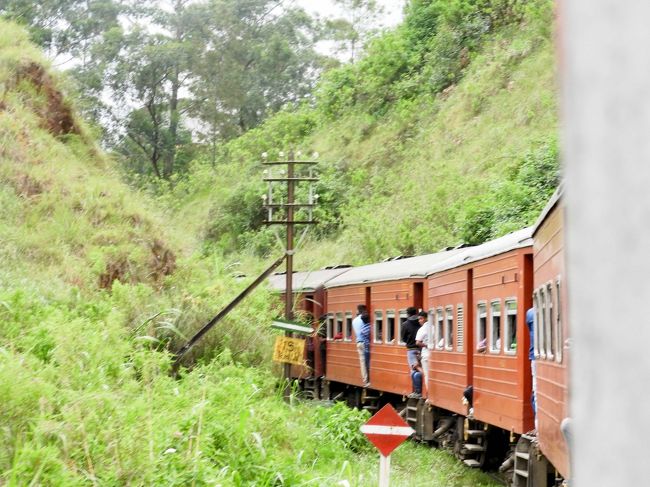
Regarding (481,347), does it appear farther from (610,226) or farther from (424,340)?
(610,226)

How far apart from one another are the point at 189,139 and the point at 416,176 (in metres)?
20.9

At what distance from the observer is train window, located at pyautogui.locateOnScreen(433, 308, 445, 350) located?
14.9m

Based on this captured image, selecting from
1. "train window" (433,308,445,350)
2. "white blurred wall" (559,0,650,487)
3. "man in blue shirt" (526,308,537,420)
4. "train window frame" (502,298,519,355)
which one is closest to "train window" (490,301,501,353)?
"train window frame" (502,298,519,355)

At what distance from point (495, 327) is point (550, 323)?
3540mm

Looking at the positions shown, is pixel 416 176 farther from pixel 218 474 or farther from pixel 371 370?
pixel 218 474

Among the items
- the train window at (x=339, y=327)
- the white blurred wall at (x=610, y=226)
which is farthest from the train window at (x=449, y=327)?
the white blurred wall at (x=610, y=226)

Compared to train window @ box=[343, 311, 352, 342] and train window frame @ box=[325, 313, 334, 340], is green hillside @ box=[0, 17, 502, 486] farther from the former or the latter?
train window frame @ box=[325, 313, 334, 340]

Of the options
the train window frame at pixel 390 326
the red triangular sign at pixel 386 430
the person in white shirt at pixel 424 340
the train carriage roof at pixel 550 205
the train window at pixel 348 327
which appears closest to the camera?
the train carriage roof at pixel 550 205

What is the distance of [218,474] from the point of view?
8.46 metres

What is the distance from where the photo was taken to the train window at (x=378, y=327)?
1865 cm

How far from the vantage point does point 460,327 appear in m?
13.5

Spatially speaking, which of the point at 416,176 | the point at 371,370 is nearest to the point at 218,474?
the point at 371,370

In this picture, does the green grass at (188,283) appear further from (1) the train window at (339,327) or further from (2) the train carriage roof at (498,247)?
(2) the train carriage roof at (498,247)

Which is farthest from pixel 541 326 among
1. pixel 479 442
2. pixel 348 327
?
pixel 348 327
